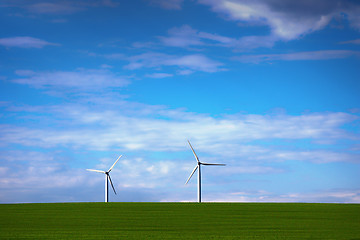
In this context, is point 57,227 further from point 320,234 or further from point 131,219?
point 320,234

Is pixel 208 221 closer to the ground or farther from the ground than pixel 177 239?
farther from the ground

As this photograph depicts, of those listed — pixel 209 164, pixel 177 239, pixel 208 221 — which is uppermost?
pixel 209 164

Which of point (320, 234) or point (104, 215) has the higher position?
point (104, 215)

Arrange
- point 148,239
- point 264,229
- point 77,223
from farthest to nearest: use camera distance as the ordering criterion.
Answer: point 77,223, point 264,229, point 148,239

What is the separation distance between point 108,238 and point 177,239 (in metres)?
4.16

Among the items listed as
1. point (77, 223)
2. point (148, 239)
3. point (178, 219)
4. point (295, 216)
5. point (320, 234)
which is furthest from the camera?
point (295, 216)

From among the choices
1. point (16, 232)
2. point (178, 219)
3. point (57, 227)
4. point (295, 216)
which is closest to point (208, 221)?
point (178, 219)

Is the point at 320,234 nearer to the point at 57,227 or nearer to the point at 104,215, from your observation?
the point at 57,227

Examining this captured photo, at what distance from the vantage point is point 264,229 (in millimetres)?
32188

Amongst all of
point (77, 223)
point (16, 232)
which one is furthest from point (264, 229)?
point (16, 232)

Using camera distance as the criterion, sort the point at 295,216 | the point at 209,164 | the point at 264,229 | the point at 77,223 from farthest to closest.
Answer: the point at 209,164 → the point at 295,216 → the point at 77,223 → the point at 264,229

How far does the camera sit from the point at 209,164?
7419 cm

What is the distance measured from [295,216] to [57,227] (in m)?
22.9

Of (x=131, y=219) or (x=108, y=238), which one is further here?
(x=131, y=219)
